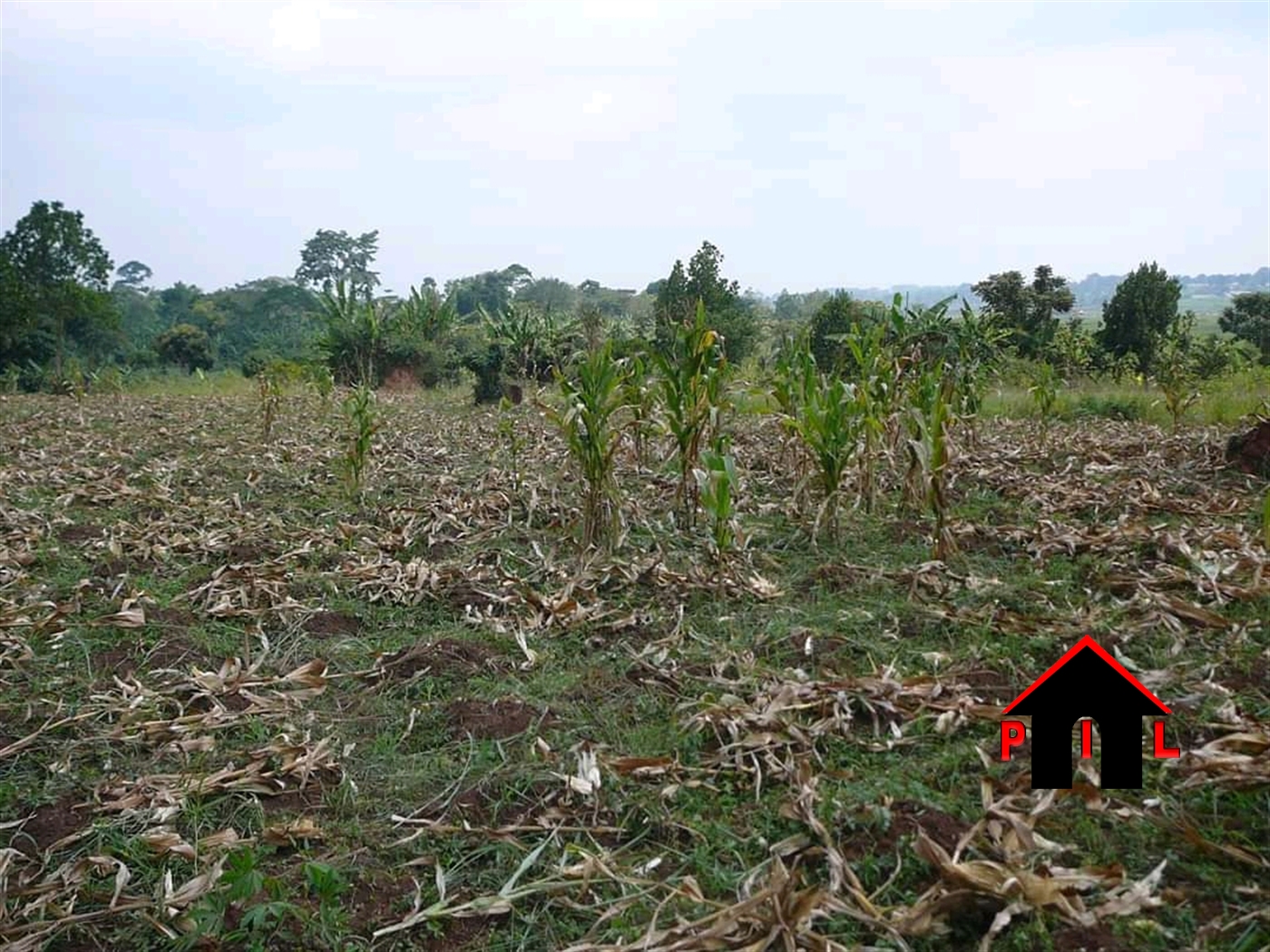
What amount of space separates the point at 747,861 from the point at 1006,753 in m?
0.74

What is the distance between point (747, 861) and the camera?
7.35 ft

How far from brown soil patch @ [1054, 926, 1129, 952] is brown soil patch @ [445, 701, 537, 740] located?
1.57m

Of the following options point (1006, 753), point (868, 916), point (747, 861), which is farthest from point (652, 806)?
point (1006, 753)

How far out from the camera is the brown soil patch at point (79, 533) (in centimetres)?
505

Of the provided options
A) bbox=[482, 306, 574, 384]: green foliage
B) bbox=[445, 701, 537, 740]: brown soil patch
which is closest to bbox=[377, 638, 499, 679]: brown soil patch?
bbox=[445, 701, 537, 740]: brown soil patch

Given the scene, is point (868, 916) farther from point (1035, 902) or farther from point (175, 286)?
point (175, 286)

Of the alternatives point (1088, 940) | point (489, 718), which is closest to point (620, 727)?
point (489, 718)

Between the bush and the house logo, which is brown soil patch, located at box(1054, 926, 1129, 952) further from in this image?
the bush

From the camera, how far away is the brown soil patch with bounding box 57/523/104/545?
505cm

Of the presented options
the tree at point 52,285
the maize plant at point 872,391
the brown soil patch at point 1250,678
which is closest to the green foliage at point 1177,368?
the maize plant at point 872,391

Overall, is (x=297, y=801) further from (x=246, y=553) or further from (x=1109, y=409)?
(x=1109, y=409)

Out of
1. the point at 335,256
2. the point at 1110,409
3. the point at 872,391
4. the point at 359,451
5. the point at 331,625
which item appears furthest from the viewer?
the point at 335,256

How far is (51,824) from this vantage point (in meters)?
2.52

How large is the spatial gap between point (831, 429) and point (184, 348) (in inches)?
736
